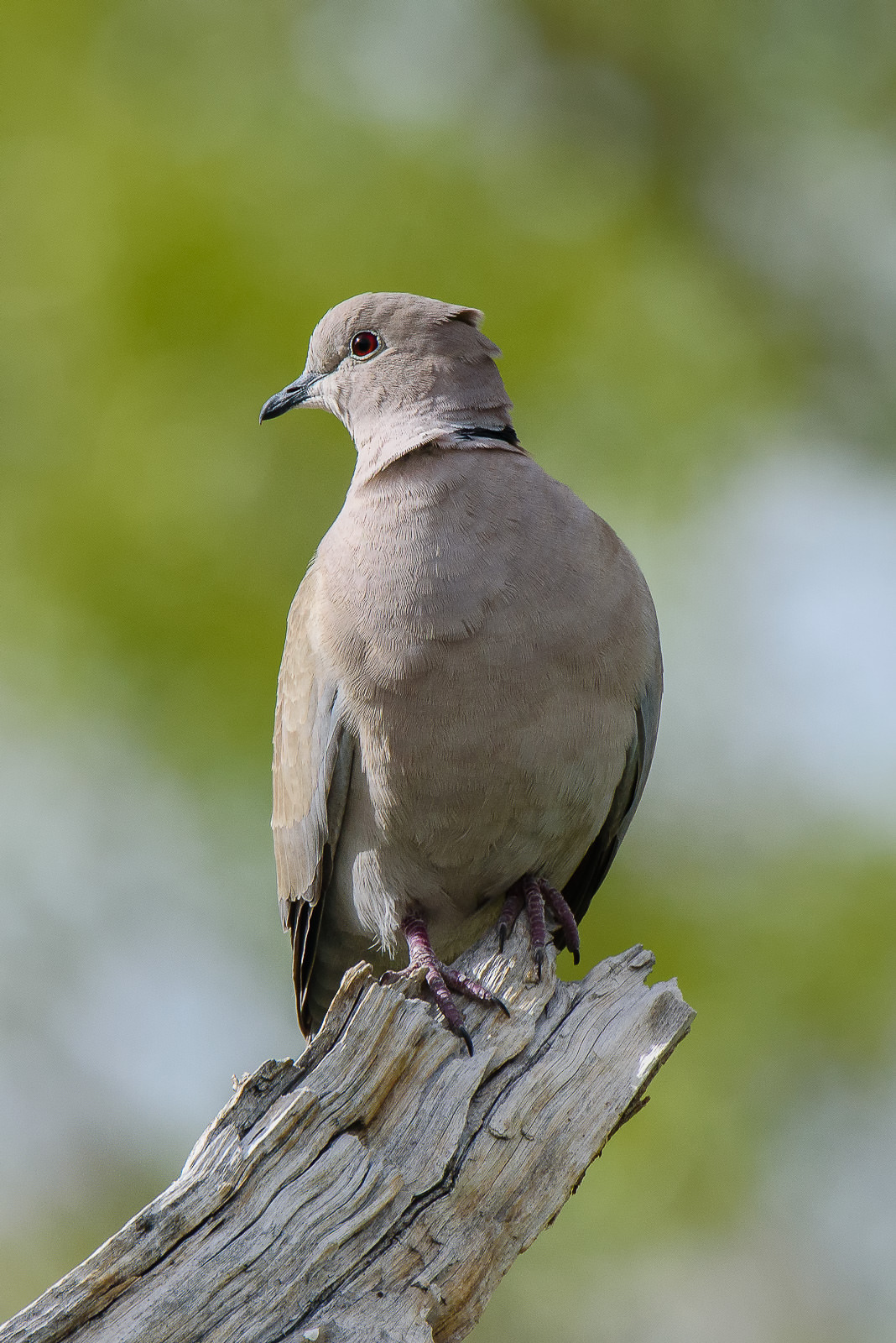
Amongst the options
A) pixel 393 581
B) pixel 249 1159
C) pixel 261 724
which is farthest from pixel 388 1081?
pixel 261 724

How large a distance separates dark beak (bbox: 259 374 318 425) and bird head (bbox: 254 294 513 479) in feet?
0.24

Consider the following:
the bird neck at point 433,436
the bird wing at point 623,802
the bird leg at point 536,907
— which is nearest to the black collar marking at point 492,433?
the bird neck at point 433,436

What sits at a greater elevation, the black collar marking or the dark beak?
the dark beak

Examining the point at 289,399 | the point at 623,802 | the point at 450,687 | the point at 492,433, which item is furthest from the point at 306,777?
the point at 289,399

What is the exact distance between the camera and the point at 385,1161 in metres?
3.07

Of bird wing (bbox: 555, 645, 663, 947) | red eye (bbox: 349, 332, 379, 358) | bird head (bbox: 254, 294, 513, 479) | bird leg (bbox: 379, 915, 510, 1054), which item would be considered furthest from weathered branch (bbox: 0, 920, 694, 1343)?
red eye (bbox: 349, 332, 379, 358)

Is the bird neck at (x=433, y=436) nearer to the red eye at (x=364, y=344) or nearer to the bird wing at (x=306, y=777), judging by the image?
the red eye at (x=364, y=344)

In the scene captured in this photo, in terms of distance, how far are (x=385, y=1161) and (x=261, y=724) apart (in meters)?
5.36

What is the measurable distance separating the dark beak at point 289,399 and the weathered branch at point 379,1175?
2.32 m

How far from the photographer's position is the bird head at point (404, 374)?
4273 millimetres

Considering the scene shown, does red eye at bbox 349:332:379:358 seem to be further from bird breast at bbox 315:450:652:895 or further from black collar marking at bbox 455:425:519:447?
bird breast at bbox 315:450:652:895

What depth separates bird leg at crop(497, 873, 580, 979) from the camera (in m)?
4.04

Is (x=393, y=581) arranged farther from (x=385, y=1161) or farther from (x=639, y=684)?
(x=385, y=1161)

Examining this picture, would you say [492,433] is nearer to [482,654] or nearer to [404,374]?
[404,374]
